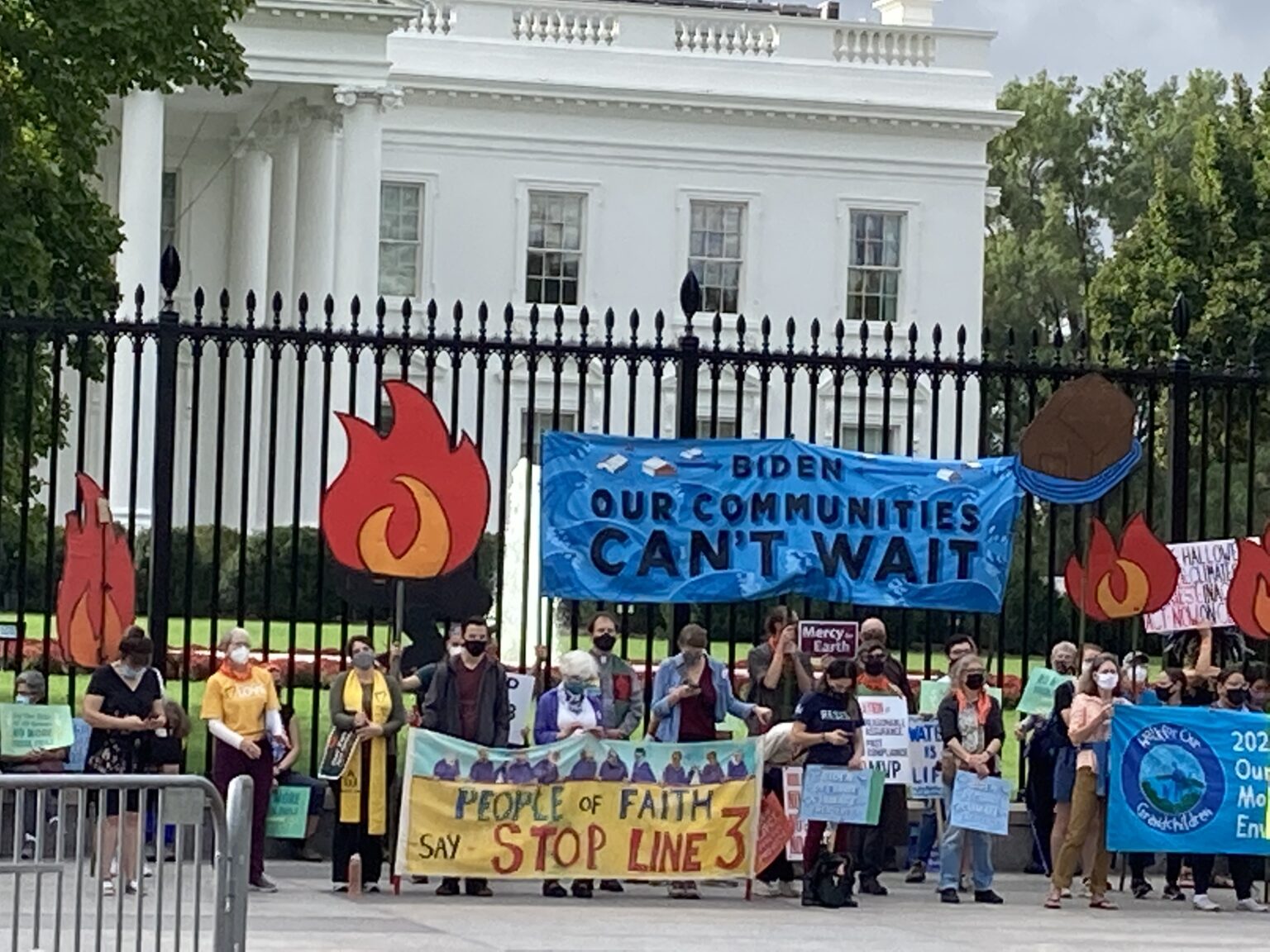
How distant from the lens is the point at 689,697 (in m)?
16.5

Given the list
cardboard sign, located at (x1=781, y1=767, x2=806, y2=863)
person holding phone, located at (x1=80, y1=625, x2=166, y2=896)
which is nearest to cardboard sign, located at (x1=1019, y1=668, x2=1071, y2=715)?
cardboard sign, located at (x1=781, y1=767, x2=806, y2=863)

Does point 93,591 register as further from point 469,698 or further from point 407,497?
point 469,698

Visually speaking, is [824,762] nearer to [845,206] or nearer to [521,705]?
[521,705]

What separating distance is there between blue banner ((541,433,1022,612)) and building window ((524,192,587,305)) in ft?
102

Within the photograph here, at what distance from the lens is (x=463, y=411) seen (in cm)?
4169

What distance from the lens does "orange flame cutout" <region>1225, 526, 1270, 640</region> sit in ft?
57.3

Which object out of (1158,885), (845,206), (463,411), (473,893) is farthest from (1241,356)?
(473,893)

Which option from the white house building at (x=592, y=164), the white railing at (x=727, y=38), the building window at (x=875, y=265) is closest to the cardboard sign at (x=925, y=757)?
the white house building at (x=592, y=164)

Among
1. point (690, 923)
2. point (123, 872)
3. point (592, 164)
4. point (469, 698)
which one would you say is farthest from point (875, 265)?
point (123, 872)

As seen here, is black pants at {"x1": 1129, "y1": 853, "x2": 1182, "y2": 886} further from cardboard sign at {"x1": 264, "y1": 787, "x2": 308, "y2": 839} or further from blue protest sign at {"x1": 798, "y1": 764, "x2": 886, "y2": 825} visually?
cardboard sign at {"x1": 264, "y1": 787, "x2": 308, "y2": 839}

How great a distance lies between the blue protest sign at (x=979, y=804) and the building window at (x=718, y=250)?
1258 inches

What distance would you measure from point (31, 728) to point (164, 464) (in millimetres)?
1630

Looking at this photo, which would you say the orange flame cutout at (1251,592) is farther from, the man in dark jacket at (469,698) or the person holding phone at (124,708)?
the person holding phone at (124,708)

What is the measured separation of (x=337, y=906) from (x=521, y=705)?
2.13m
